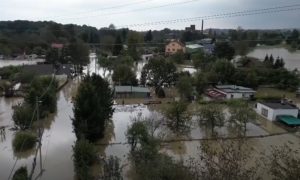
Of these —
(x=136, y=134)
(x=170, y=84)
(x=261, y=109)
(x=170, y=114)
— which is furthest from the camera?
(x=170, y=84)

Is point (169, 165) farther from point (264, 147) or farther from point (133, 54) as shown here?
point (133, 54)

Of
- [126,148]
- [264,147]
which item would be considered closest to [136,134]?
[126,148]

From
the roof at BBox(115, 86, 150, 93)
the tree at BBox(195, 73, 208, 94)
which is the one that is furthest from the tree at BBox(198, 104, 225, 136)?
the roof at BBox(115, 86, 150, 93)

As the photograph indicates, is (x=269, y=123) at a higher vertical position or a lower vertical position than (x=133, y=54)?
lower

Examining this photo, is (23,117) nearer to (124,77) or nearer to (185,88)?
(185,88)

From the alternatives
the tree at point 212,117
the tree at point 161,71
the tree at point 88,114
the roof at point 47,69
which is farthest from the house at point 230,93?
the roof at point 47,69

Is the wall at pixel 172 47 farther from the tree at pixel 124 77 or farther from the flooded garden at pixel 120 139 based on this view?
the flooded garden at pixel 120 139
